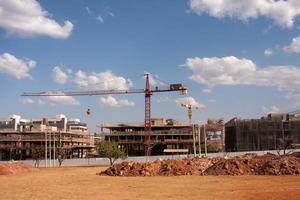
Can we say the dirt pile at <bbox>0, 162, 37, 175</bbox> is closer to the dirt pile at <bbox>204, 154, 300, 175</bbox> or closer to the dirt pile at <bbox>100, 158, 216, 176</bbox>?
the dirt pile at <bbox>100, 158, 216, 176</bbox>

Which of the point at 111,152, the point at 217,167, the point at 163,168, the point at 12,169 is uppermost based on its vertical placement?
the point at 111,152

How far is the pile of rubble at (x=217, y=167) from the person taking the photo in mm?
59969

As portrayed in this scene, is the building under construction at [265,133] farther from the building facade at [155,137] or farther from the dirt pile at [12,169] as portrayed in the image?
the dirt pile at [12,169]

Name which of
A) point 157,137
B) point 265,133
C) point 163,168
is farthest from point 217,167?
point 157,137

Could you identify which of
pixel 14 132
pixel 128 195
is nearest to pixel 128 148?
pixel 14 132

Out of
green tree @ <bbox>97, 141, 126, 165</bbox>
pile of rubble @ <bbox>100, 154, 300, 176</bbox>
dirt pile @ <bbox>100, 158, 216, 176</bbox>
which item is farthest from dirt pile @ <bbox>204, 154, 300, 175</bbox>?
green tree @ <bbox>97, 141, 126, 165</bbox>

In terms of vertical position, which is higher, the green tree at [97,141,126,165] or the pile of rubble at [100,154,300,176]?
the green tree at [97,141,126,165]

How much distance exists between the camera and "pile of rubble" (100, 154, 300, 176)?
197 ft

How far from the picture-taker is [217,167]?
64.1m

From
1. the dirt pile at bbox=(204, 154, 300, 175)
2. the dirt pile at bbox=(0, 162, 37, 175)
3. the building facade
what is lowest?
the dirt pile at bbox=(0, 162, 37, 175)

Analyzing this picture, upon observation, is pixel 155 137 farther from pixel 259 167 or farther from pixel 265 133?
pixel 259 167

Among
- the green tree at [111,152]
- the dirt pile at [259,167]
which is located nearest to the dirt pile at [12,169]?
the green tree at [111,152]

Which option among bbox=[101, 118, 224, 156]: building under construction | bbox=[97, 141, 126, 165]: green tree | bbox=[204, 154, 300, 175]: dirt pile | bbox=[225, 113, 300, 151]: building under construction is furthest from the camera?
bbox=[101, 118, 224, 156]: building under construction

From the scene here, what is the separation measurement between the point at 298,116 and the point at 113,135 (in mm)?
65082
